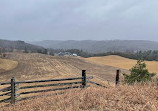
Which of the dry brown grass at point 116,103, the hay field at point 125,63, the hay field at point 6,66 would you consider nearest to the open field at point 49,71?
the hay field at point 6,66

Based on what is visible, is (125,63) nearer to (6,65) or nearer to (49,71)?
(49,71)

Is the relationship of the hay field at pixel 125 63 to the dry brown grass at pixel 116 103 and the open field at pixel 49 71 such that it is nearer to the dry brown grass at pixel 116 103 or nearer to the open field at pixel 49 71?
the open field at pixel 49 71

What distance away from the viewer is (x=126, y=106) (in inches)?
151

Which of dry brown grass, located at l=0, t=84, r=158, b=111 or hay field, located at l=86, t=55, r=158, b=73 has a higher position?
dry brown grass, located at l=0, t=84, r=158, b=111

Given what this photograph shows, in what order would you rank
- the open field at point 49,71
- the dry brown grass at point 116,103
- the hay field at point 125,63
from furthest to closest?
the hay field at point 125,63 < the open field at point 49,71 < the dry brown grass at point 116,103

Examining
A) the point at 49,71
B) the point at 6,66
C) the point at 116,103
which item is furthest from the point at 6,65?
the point at 116,103

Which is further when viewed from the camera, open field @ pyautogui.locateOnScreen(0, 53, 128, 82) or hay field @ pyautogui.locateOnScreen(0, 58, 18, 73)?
hay field @ pyautogui.locateOnScreen(0, 58, 18, 73)

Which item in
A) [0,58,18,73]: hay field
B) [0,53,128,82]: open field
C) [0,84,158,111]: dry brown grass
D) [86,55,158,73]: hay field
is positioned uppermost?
[0,84,158,111]: dry brown grass

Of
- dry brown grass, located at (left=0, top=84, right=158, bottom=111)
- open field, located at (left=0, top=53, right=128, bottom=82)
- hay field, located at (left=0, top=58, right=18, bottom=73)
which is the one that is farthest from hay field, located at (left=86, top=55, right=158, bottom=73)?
dry brown grass, located at (left=0, top=84, right=158, bottom=111)

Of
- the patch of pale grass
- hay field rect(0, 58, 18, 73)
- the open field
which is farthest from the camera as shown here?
the patch of pale grass

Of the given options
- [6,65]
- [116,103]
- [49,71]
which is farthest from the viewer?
[6,65]

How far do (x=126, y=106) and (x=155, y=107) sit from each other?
739 millimetres

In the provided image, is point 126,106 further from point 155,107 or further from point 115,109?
point 155,107

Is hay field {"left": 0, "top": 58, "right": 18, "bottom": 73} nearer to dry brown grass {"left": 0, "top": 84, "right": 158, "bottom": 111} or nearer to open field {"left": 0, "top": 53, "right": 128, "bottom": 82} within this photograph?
open field {"left": 0, "top": 53, "right": 128, "bottom": 82}
